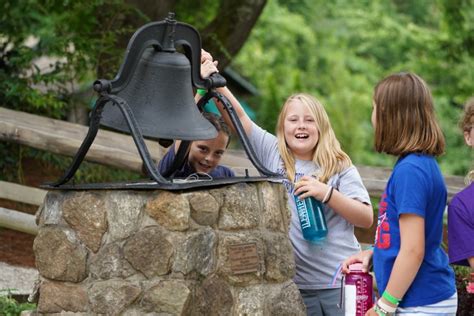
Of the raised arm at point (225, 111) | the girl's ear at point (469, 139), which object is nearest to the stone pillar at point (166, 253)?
the raised arm at point (225, 111)

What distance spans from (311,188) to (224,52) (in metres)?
5.94

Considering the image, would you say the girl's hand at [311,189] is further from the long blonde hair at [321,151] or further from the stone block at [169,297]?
the stone block at [169,297]

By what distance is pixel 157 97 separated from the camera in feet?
14.6

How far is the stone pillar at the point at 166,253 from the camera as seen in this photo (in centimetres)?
418

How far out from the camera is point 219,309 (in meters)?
4.31

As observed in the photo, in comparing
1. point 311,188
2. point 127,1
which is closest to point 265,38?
point 127,1

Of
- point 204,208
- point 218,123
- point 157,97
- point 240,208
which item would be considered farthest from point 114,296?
point 218,123

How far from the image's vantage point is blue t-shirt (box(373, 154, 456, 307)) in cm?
391

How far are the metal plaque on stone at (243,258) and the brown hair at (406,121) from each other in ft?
2.48

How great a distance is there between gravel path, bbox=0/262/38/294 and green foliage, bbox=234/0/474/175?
13.8 metres

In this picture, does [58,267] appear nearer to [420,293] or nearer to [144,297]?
[144,297]

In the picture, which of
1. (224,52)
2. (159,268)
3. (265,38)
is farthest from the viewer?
(265,38)

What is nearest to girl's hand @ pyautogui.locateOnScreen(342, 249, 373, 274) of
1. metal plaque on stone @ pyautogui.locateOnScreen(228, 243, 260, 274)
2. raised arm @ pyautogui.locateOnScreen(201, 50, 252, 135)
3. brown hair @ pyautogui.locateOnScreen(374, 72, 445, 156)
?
metal plaque on stone @ pyautogui.locateOnScreen(228, 243, 260, 274)

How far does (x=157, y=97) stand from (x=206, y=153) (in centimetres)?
52
